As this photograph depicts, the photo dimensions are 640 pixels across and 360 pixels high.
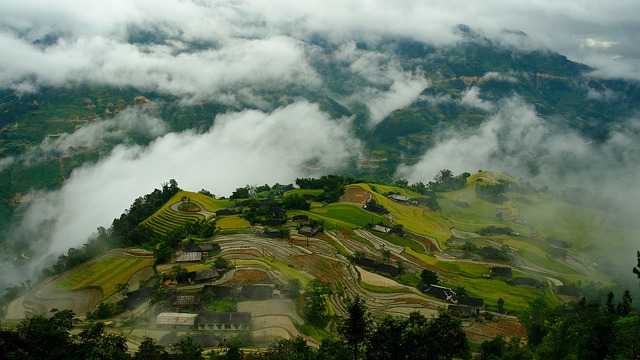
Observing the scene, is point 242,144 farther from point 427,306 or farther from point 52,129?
point 427,306

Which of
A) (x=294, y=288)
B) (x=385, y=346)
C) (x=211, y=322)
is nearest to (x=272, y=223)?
(x=294, y=288)

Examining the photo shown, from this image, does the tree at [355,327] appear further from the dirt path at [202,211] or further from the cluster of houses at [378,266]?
the dirt path at [202,211]

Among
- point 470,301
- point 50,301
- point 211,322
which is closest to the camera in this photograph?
point 211,322

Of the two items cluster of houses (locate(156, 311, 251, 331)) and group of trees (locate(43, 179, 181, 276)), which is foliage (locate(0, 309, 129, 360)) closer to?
cluster of houses (locate(156, 311, 251, 331))

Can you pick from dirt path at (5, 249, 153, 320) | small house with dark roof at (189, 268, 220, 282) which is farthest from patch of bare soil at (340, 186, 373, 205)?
dirt path at (5, 249, 153, 320)

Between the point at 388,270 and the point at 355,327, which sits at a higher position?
the point at 355,327

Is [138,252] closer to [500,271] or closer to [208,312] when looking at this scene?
[208,312]

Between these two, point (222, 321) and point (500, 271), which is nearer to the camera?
point (222, 321)
